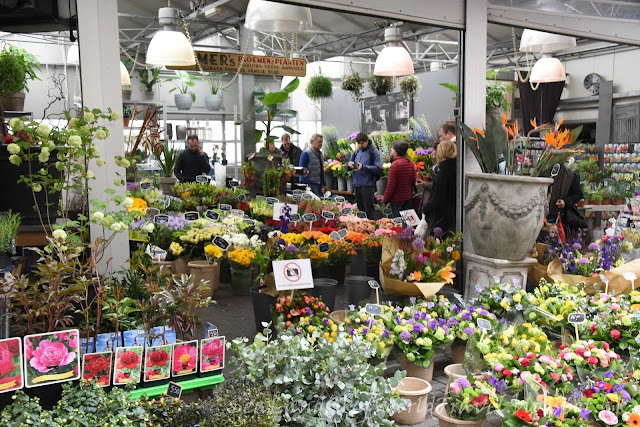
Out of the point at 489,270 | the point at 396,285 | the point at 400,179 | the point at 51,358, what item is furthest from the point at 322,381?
the point at 400,179

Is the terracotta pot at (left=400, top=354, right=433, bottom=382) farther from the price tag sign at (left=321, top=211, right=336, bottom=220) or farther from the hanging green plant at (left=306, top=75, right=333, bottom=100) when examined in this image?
the hanging green plant at (left=306, top=75, right=333, bottom=100)

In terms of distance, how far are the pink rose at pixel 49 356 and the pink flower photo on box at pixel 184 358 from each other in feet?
1.43

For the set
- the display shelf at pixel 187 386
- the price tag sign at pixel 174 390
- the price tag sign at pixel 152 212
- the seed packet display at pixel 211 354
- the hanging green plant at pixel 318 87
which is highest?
the hanging green plant at pixel 318 87

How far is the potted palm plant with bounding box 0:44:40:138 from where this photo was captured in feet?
11.0

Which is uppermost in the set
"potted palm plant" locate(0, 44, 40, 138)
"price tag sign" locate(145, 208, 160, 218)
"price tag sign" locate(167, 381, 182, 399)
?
"potted palm plant" locate(0, 44, 40, 138)

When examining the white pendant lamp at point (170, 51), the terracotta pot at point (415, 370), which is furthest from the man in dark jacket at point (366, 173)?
the terracotta pot at point (415, 370)

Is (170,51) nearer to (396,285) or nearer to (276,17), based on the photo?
(276,17)

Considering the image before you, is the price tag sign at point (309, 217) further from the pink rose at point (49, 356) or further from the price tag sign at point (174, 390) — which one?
the pink rose at point (49, 356)

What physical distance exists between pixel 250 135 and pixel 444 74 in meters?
3.63

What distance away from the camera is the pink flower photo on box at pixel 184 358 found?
2.63 meters

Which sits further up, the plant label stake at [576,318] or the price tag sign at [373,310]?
the price tag sign at [373,310]

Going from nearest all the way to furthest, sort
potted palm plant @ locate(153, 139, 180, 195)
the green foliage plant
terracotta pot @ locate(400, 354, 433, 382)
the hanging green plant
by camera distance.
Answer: the green foliage plant, terracotta pot @ locate(400, 354, 433, 382), potted palm plant @ locate(153, 139, 180, 195), the hanging green plant

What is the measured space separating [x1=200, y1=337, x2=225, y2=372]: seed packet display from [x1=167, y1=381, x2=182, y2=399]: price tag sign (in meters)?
0.23

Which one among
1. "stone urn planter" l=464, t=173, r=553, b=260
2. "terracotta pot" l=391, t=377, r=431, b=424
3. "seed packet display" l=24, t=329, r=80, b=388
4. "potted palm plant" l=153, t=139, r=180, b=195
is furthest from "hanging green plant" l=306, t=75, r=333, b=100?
"seed packet display" l=24, t=329, r=80, b=388
